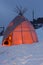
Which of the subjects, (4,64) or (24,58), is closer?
(4,64)

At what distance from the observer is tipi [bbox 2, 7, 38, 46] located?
14.4 metres

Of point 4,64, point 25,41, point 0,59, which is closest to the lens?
point 4,64

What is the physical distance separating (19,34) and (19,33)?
0.07 m

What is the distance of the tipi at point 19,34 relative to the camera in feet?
47.1

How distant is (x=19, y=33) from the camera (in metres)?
14.6

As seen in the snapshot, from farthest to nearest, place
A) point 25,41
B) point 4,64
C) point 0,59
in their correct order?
point 25,41 → point 0,59 → point 4,64

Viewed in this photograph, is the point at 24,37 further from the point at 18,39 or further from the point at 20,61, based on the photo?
the point at 20,61

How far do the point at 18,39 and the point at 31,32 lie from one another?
1025mm

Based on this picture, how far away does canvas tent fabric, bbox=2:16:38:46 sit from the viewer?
14.4 metres

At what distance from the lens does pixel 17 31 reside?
1455 cm

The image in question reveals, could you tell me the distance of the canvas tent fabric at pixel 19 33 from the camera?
14.4 metres

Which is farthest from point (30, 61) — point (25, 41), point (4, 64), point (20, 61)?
point (25, 41)

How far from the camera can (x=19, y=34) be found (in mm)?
14539

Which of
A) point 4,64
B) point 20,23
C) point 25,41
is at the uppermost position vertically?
point 20,23
